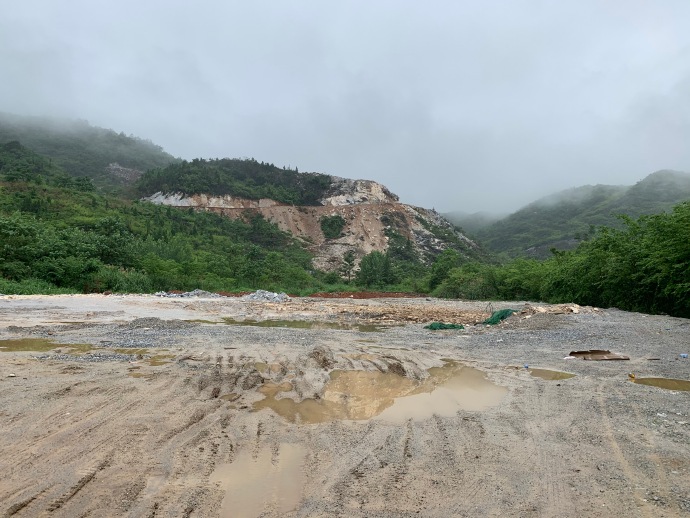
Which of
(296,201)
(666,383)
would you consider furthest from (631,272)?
(296,201)

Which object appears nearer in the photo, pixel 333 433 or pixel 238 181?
pixel 333 433

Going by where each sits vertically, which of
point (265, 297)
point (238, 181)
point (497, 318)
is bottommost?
point (265, 297)

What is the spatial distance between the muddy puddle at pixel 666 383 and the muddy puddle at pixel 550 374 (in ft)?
3.27

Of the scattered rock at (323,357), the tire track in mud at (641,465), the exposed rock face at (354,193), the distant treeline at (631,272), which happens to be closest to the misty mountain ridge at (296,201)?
the exposed rock face at (354,193)

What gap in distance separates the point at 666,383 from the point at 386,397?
4.56 metres

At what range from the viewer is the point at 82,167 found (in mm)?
114125

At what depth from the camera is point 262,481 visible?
144 inches

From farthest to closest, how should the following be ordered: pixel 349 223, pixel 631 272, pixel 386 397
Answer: pixel 349 223
pixel 631 272
pixel 386 397

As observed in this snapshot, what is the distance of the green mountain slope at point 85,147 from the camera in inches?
4449

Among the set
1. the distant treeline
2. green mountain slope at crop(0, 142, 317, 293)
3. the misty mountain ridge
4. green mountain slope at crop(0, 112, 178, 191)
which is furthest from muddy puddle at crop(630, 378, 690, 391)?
green mountain slope at crop(0, 112, 178, 191)

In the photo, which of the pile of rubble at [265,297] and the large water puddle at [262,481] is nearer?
the large water puddle at [262,481]

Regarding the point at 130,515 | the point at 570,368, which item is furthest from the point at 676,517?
the point at 570,368

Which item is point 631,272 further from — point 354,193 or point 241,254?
point 354,193

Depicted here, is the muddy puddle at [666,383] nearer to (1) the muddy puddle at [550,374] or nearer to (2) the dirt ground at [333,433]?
(2) the dirt ground at [333,433]
